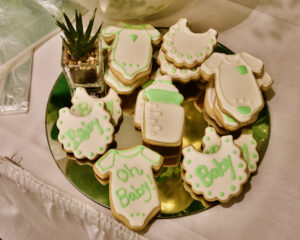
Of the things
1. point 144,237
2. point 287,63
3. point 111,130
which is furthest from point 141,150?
point 287,63

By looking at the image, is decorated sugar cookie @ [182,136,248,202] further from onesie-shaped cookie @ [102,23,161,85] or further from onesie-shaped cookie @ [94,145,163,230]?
onesie-shaped cookie @ [102,23,161,85]

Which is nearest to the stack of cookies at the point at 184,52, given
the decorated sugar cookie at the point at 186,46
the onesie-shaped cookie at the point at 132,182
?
the decorated sugar cookie at the point at 186,46

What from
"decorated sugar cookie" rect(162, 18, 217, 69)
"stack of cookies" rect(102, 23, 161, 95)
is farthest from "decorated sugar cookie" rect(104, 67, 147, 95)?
"decorated sugar cookie" rect(162, 18, 217, 69)

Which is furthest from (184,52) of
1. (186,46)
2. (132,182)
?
(132,182)

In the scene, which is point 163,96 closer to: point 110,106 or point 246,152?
point 110,106

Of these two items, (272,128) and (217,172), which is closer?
(217,172)

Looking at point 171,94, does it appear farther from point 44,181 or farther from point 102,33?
point 44,181
